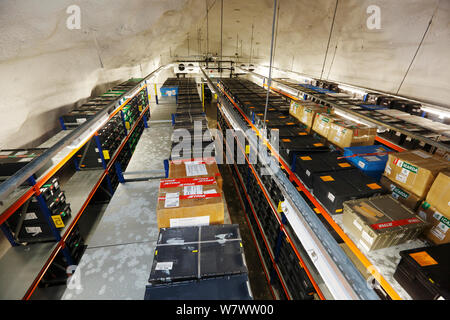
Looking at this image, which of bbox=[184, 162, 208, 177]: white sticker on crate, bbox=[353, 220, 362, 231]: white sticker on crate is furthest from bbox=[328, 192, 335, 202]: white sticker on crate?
bbox=[184, 162, 208, 177]: white sticker on crate

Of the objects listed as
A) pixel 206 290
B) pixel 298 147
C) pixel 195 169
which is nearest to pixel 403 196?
pixel 298 147

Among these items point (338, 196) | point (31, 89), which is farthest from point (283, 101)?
point (31, 89)

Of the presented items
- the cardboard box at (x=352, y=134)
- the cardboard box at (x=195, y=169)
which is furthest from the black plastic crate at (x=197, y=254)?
the cardboard box at (x=352, y=134)

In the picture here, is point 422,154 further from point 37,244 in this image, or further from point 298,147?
point 37,244

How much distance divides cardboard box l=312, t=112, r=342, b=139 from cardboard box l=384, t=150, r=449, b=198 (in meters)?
1.23

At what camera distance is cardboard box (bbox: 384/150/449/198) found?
1.68m

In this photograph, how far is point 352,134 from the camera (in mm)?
2691

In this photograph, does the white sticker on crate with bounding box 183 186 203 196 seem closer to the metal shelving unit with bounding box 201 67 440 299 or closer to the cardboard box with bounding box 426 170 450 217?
the metal shelving unit with bounding box 201 67 440 299

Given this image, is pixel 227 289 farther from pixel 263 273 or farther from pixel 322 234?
pixel 263 273

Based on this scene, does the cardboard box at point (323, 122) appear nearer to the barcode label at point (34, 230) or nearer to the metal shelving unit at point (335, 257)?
the metal shelving unit at point (335, 257)

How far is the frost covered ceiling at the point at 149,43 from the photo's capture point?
114 inches

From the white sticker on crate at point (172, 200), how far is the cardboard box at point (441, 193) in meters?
2.08
